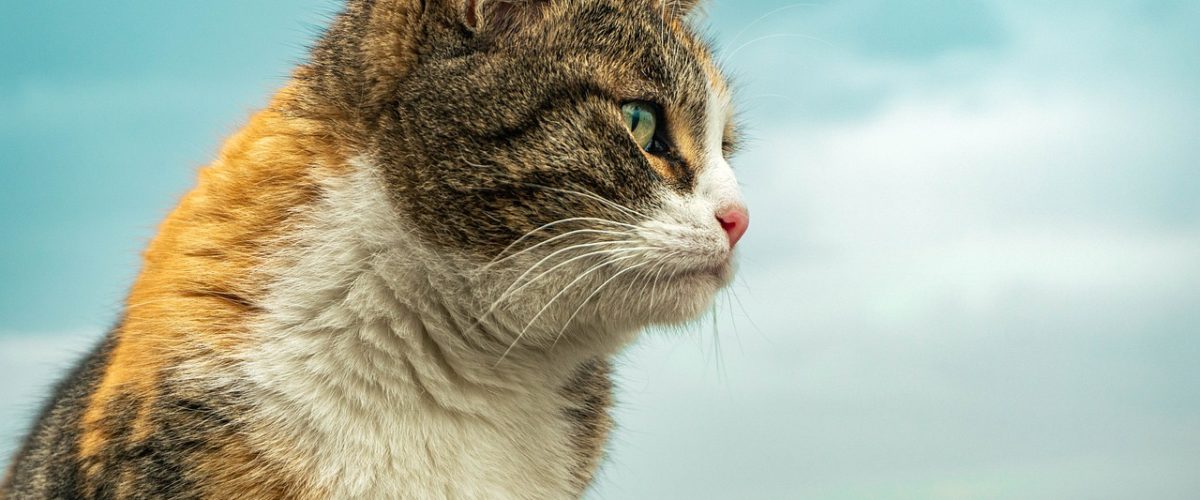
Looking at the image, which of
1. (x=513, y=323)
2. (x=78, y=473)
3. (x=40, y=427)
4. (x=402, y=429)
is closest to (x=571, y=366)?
(x=513, y=323)

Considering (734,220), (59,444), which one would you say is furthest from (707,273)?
(59,444)

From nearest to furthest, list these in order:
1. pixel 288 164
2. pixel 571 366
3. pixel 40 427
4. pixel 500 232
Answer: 1. pixel 500 232
2. pixel 288 164
3. pixel 571 366
4. pixel 40 427

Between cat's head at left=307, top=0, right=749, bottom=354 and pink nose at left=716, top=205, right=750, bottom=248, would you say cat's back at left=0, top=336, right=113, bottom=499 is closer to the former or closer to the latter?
cat's head at left=307, top=0, right=749, bottom=354

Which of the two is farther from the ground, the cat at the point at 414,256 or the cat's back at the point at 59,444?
the cat at the point at 414,256

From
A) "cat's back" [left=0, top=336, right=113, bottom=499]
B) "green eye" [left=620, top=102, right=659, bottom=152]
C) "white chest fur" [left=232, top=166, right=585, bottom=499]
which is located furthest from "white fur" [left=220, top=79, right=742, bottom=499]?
"cat's back" [left=0, top=336, right=113, bottom=499]

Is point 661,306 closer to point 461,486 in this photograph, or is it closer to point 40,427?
point 461,486

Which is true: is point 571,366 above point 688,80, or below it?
below

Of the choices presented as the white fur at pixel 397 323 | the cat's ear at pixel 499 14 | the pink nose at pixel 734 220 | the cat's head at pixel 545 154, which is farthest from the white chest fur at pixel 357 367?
the pink nose at pixel 734 220

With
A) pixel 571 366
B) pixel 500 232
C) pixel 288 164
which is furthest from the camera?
pixel 571 366

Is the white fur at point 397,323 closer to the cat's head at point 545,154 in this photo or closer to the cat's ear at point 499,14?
the cat's head at point 545,154
